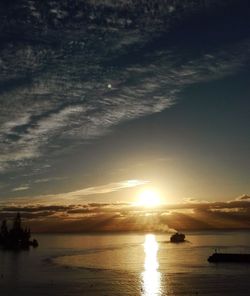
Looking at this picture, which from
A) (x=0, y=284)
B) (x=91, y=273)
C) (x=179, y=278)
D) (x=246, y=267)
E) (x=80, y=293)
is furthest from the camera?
(x=246, y=267)

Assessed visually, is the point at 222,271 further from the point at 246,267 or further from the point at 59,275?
the point at 59,275

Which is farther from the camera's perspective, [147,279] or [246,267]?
[246,267]

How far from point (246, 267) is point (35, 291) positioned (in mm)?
101921

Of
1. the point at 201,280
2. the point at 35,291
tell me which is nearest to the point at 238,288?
the point at 201,280

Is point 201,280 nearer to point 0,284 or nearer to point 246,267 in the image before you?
point 246,267

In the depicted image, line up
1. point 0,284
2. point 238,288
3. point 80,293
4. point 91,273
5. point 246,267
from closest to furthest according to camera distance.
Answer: point 80,293, point 238,288, point 0,284, point 91,273, point 246,267

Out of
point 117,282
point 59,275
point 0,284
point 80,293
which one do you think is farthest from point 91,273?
point 80,293

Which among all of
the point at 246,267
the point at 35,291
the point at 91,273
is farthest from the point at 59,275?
the point at 246,267

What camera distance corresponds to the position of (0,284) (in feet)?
498

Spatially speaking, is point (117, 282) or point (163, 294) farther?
point (117, 282)

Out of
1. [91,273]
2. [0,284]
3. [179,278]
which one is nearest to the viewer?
[0,284]

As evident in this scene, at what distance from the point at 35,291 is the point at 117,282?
101 ft

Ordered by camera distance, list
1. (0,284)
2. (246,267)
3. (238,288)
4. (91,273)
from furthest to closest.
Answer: (246,267)
(91,273)
(0,284)
(238,288)

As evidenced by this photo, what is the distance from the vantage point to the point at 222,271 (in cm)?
18412
